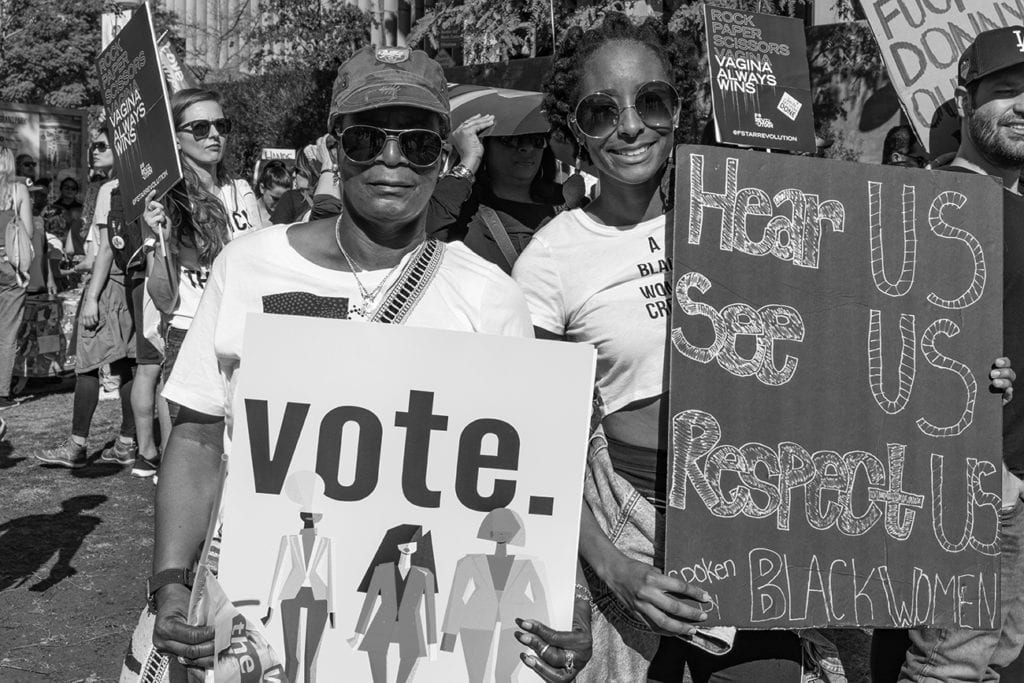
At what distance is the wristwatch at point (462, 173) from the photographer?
17.2 ft

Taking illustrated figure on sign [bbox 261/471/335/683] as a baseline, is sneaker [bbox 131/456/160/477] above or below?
below

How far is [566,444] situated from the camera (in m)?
2.19

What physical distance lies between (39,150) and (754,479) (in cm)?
1416

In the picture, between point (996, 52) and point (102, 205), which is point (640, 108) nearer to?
point (996, 52)

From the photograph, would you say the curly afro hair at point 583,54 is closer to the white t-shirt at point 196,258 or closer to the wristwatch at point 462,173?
the wristwatch at point 462,173

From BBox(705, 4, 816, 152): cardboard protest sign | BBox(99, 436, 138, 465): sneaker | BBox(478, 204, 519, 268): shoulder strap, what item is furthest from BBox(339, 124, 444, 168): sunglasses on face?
BBox(99, 436, 138, 465): sneaker

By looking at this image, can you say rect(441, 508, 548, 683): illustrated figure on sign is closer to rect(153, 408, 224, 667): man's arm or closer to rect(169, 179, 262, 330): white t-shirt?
rect(153, 408, 224, 667): man's arm

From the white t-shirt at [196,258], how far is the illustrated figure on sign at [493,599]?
3.45 m

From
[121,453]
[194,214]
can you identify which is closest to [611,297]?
[194,214]

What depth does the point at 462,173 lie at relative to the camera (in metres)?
5.25

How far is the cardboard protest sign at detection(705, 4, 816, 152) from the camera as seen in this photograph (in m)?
7.81

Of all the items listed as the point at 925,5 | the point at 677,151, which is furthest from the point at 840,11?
the point at 677,151

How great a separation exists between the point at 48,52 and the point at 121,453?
22.2 metres

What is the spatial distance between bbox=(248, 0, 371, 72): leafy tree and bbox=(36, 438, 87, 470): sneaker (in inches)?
635
